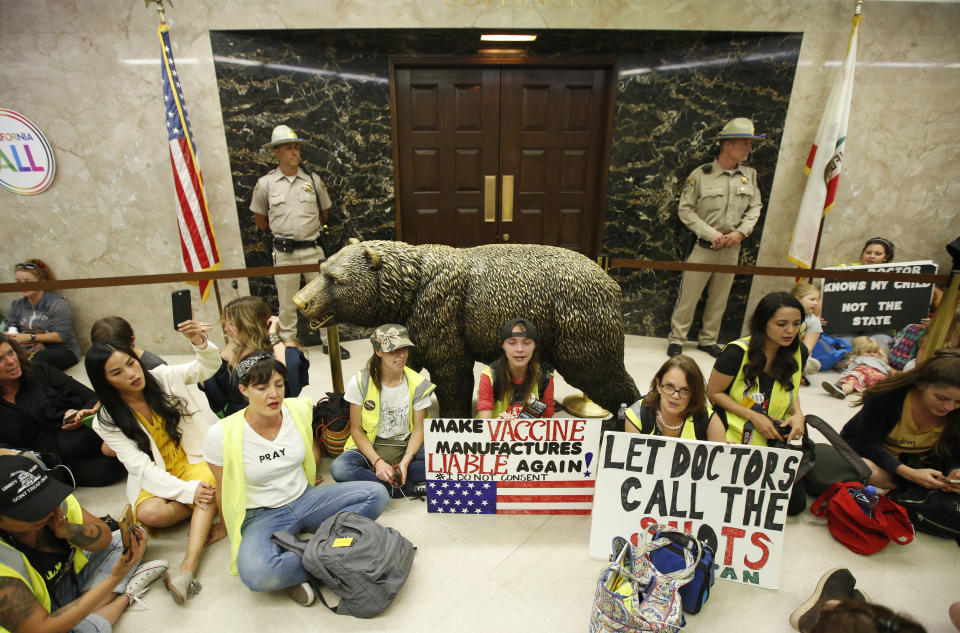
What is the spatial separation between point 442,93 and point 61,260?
4.18 metres

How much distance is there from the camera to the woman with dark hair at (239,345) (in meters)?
2.79

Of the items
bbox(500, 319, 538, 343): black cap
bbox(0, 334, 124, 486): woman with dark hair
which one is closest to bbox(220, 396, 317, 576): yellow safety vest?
bbox(0, 334, 124, 486): woman with dark hair

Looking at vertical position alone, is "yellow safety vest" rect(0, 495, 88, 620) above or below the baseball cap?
below

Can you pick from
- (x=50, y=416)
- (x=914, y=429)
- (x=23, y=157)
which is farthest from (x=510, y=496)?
(x=23, y=157)

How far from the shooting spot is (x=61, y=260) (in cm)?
475

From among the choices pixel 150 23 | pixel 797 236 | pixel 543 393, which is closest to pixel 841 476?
pixel 543 393

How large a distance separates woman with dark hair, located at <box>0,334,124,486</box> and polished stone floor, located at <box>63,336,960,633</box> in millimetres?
Result: 276

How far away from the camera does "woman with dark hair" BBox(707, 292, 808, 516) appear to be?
256 centimetres

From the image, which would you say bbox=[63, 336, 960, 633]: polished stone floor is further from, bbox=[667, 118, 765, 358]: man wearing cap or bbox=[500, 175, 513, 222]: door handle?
bbox=[500, 175, 513, 222]: door handle

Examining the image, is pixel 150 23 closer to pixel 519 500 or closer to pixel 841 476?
pixel 519 500

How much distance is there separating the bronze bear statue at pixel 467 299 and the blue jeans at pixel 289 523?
2.82 ft

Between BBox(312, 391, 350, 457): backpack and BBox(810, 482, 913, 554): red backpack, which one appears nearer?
BBox(810, 482, 913, 554): red backpack

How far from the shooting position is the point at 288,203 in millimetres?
4574

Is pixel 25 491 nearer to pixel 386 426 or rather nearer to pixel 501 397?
pixel 386 426
